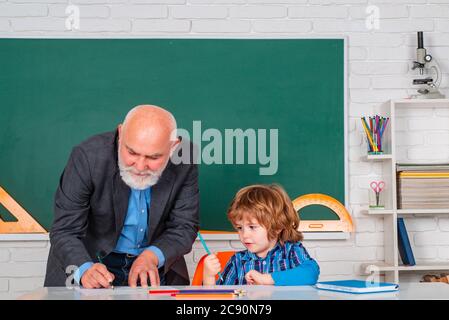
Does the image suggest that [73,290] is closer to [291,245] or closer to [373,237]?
[291,245]

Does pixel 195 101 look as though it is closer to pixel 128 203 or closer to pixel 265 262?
pixel 128 203

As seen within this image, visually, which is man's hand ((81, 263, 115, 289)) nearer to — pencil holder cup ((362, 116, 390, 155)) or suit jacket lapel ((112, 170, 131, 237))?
suit jacket lapel ((112, 170, 131, 237))

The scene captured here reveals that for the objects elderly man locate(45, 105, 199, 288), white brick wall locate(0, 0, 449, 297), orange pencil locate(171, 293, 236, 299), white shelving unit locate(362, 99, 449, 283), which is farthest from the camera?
white brick wall locate(0, 0, 449, 297)

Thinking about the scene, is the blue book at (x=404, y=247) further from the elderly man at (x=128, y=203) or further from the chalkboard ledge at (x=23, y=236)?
the chalkboard ledge at (x=23, y=236)

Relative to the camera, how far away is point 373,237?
352cm

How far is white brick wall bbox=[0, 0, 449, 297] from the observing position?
11.6 feet

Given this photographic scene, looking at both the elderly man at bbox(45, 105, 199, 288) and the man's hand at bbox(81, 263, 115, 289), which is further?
the elderly man at bbox(45, 105, 199, 288)

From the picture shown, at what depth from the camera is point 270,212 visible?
228cm

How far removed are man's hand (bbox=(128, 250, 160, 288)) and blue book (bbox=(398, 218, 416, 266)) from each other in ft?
5.09

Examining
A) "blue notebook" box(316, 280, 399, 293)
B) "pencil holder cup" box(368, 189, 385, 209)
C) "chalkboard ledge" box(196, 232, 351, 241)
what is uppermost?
"pencil holder cup" box(368, 189, 385, 209)

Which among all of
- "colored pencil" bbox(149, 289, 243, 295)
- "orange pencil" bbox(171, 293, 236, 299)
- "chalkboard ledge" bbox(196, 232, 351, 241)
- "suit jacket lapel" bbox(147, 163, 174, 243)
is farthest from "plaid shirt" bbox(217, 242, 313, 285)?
"chalkboard ledge" bbox(196, 232, 351, 241)

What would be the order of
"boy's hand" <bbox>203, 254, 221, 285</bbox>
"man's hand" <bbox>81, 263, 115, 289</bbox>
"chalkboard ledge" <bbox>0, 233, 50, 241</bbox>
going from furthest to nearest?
1. "chalkboard ledge" <bbox>0, 233, 50, 241</bbox>
2. "boy's hand" <bbox>203, 254, 221, 285</bbox>
3. "man's hand" <bbox>81, 263, 115, 289</bbox>

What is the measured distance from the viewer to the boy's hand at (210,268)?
80.7 inches

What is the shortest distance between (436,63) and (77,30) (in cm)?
195
